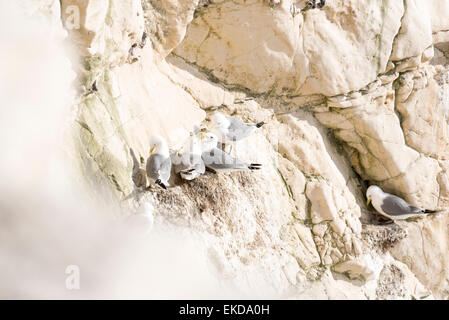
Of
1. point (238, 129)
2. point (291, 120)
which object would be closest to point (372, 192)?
point (291, 120)

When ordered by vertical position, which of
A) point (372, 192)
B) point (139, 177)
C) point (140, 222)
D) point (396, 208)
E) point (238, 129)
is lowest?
point (396, 208)

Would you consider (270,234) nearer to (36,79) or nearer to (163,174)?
(163,174)

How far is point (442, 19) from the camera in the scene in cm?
769

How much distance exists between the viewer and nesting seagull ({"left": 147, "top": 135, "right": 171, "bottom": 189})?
5.11 meters

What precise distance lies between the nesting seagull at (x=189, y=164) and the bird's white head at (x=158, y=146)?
0.17 meters

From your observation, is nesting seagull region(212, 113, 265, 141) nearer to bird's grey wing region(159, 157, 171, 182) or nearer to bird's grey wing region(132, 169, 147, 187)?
bird's grey wing region(159, 157, 171, 182)

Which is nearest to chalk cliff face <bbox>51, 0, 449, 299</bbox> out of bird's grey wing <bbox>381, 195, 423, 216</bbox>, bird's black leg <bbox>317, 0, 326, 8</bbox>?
bird's black leg <bbox>317, 0, 326, 8</bbox>

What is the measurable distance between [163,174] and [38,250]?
1491 mm

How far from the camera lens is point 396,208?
7.09m

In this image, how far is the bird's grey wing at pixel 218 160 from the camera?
5.54 meters

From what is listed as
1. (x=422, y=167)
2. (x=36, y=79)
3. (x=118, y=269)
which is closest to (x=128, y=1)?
(x=36, y=79)

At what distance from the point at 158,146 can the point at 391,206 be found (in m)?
3.11

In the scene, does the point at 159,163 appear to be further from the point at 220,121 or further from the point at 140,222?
the point at 220,121

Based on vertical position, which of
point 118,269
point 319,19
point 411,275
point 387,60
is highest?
point 319,19
